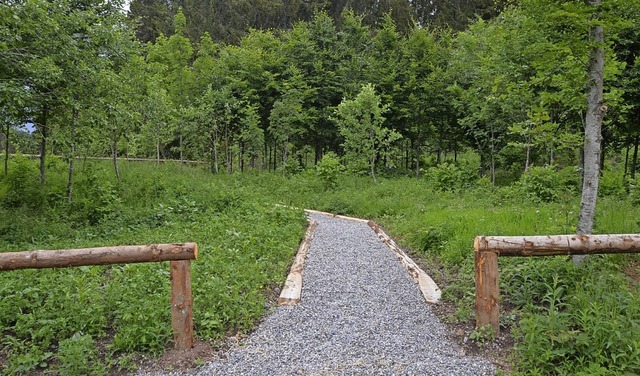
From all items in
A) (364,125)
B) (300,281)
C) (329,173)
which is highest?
(364,125)

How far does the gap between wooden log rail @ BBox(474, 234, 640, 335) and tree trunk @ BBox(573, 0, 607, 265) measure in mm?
882

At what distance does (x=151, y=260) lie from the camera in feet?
12.7

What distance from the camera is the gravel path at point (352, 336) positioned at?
358 cm

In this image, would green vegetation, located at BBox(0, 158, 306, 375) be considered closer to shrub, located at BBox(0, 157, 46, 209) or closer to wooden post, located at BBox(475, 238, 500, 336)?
shrub, located at BBox(0, 157, 46, 209)

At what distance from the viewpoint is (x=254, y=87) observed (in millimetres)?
22125

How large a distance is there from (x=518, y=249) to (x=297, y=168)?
58.6 feet

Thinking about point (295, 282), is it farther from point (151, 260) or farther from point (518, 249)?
point (518, 249)

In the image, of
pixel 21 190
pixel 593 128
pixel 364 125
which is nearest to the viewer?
pixel 593 128

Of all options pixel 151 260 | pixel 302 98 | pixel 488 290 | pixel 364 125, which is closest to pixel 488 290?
pixel 488 290

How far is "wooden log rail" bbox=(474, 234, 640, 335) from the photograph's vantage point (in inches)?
153

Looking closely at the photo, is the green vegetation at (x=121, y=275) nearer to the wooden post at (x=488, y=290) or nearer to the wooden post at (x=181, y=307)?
the wooden post at (x=181, y=307)

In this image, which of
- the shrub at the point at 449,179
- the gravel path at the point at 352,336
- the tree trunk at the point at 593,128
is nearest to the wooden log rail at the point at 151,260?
the gravel path at the point at 352,336

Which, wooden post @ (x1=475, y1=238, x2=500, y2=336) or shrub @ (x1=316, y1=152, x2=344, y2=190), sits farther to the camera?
shrub @ (x1=316, y1=152, x2=344, y2=190)

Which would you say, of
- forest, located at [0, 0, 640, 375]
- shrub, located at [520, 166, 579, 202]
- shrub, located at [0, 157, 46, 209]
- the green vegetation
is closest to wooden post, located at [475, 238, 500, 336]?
forest, located at [0, 0, 640, 375]
